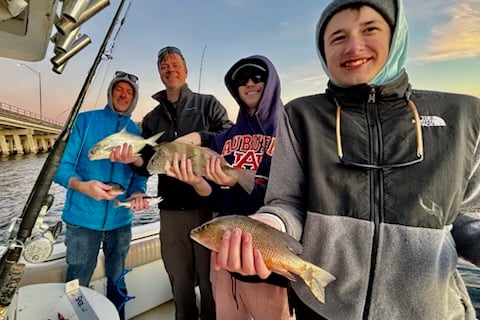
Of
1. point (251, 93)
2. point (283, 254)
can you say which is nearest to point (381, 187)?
point (283, 254)

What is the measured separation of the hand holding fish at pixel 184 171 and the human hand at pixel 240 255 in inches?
42.8

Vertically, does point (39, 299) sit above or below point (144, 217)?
above

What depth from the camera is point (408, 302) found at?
85cm

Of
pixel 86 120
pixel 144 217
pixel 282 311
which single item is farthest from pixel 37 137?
pixel 282 311

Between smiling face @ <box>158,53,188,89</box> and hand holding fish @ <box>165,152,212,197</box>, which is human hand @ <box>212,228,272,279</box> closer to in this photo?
hand holding fish @ <box>165,152,212,197</box>

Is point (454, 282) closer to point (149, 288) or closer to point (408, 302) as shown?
point (408, 302)

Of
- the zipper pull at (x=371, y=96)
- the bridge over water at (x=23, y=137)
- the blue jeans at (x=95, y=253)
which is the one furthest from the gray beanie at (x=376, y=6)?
the bridge over water at (x=23, y=137)

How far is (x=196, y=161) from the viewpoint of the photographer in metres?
1.94

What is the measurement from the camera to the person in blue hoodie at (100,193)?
212 cm

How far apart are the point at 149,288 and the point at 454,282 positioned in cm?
268

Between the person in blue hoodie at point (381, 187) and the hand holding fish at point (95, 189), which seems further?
the hand holding fish at point (95, 189)

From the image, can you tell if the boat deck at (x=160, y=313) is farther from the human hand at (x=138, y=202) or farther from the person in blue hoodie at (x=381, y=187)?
the person in blue hoodie at (x=381, y=187)

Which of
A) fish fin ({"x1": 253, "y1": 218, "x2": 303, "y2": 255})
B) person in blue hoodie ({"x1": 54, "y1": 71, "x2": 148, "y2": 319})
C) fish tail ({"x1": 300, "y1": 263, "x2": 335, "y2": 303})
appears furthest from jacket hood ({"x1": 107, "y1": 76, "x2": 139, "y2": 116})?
fish tail ({"x1": 300, "y1": 263, "x2": 335, "y2": 303})

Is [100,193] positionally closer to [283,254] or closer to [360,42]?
[283,254]
